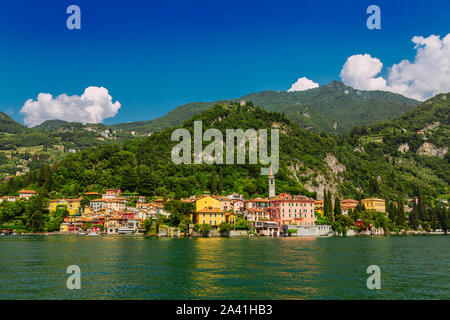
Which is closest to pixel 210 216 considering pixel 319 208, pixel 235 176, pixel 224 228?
pixel 224 228

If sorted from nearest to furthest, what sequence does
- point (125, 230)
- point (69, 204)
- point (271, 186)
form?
point (125, 230), point (69, 204), point (271, 186)

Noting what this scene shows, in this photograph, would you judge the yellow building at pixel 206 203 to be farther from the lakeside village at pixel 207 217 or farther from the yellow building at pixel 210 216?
the yellow building at pixel 210 216

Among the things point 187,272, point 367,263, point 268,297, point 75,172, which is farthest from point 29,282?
point 75,172

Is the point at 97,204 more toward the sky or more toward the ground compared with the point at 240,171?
more toward the ground

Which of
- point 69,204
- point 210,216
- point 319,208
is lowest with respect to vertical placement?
point 210,216

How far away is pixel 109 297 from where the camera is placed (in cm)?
2042

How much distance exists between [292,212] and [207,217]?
71.8 ft

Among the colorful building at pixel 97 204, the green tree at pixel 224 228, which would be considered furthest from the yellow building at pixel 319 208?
the colorful building at pixel 97 204

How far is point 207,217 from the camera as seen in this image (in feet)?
255

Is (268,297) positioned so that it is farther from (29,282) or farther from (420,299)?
(29,282)

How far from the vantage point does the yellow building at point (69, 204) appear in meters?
94.4

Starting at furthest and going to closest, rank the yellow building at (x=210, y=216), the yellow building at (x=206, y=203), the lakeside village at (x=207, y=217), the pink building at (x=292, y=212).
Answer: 1. the pink building at (x=292, y=212)
2. the yellow building at (x=206, y=203)
3. the lakeside village at (x=207, y=217)
4. the yellow building at (x=210, y=216)

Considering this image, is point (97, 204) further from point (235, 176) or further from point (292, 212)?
point (292, 212)
